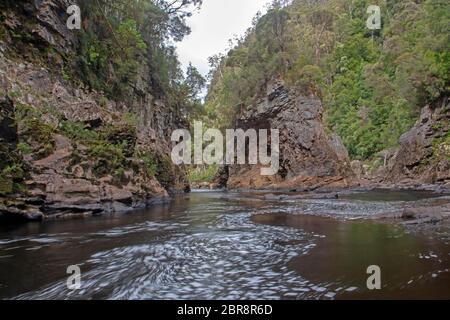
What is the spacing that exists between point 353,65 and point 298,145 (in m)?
29.8

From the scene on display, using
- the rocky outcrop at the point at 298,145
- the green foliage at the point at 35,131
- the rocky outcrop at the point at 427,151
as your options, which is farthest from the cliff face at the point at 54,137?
the rocky outcrop at the point at 427,151

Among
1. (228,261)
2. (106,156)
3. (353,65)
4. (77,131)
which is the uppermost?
(353,65)

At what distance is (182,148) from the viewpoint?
3759 cm

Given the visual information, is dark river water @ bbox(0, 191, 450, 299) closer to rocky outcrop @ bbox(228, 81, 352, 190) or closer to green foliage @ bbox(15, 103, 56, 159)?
green foliage @ bbox(15, 103, 56, 159)

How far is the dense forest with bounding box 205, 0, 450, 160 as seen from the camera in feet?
102

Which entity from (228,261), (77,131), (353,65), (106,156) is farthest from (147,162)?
(353,65)

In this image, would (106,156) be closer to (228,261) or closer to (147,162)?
(147,162)

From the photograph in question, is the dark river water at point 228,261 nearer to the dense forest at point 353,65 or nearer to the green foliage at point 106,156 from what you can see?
the green foliage at point 106,156

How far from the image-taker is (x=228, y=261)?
5352 millimetres

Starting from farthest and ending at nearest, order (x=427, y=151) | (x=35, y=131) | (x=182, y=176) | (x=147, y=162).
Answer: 1. (x=182, y=176)
2. (x=427, y=151)
3. (x=147, y=162)
4. (x=35, y=131)

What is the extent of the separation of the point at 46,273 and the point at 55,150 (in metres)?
8.27

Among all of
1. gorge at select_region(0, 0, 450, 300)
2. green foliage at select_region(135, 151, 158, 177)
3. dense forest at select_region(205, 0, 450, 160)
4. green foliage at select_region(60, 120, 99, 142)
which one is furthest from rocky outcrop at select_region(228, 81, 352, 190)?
green foliage at select_region(60, 120, 99, 142)

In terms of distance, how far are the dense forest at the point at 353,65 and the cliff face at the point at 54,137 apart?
22.3m
